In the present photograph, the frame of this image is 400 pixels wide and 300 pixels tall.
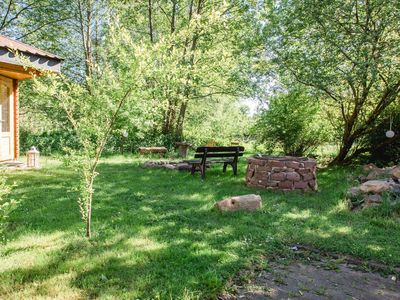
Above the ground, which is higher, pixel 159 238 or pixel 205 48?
pixel 205 48

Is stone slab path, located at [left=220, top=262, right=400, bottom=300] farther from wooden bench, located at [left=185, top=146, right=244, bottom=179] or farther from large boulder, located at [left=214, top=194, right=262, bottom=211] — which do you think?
wooden bench, located at [left=185, top=146, right=244, bottom=179]

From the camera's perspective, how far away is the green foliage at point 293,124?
10.7 m

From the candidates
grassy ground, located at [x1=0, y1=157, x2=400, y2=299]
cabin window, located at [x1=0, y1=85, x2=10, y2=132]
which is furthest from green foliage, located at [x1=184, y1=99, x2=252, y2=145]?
grassy ground, located at [x1=0, y1=157, x2=400, y2=299]

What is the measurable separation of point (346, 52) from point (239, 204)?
6.06 meters

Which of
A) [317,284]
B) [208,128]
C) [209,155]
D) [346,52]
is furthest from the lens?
[208,128]

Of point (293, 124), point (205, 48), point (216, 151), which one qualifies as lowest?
point (216, 151)

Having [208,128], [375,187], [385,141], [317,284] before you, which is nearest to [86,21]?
[208,128]

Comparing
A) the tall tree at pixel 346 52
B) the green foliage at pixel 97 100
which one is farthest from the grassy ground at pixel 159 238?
the tall tree at pixel 346 52

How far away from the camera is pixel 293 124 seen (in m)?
10.7

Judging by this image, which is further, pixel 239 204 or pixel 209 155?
pixel 209 155

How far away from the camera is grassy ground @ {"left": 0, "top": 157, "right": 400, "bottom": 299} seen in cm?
311

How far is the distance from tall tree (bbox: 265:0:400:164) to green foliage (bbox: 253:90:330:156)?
0.69m

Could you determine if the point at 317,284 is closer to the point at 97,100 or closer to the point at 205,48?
the point at 97,100

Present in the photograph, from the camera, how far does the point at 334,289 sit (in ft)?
10.4
